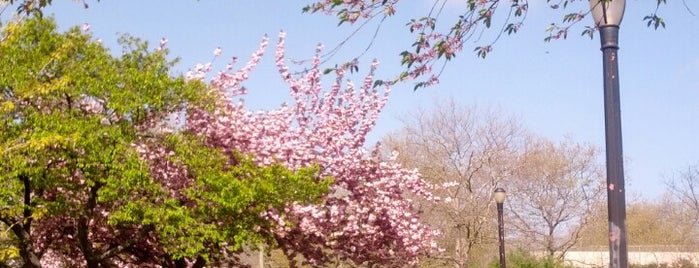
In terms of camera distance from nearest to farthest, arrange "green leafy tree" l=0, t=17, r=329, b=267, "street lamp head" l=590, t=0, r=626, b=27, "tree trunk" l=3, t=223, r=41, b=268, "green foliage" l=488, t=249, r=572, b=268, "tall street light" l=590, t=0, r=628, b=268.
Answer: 1. "tall street light" l=590, t=0, r=628, b=268
2. "street lamp head" l=590, t=0, r=626, b=27
3. "green leafy tree" l=0, t=17, r=329, b=267
4. "tree trunk" l=3, t=223, r=41, b=268
5. "green foliage" l=488, t=249, r=572, b=268

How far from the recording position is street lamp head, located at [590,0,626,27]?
5.82m

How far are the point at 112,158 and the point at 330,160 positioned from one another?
5.49 metres

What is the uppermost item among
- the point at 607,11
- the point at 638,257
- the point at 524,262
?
the point at 638,257

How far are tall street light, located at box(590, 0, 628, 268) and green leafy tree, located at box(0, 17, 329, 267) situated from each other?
31.4ft

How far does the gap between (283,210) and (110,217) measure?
327 cm

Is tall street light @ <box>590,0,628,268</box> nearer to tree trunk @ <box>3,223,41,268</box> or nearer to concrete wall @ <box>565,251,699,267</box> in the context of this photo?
tree trunk @ <box>3,223,41,268</box>

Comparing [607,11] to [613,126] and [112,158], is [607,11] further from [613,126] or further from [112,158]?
[112,158]

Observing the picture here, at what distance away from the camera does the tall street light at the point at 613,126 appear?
5473 mm

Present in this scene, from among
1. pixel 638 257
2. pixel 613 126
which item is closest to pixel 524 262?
pixel 613 126

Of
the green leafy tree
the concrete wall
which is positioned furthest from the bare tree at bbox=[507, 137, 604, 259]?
the green leafy tree

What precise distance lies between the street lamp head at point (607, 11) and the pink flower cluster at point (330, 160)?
11.5m

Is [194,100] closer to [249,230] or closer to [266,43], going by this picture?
[249,230]

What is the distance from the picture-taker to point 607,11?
19.2ft

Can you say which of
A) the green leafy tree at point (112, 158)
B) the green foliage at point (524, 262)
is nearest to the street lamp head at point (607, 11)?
the green leafy tree at point (112, 158)
